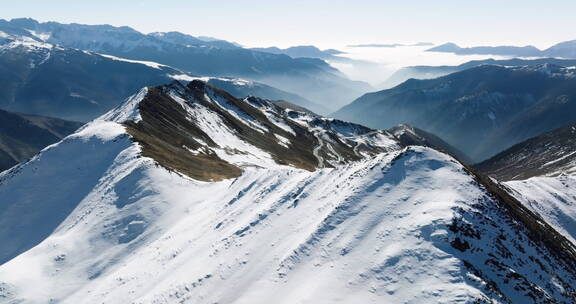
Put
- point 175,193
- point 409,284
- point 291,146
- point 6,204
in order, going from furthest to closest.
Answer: point 291,146 < point 6,204 < point 175,193 < point 409,284

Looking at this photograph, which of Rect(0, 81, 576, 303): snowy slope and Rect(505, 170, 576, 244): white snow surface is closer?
Rect(0, 81, 576, 303): snowy slope

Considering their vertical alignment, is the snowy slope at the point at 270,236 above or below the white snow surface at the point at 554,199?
above

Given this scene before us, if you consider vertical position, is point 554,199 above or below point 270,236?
below

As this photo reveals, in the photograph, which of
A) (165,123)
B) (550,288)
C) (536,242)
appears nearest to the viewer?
(550,288)

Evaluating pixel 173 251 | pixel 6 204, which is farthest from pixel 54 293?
pixel 6 204

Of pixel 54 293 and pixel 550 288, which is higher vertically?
pixel 550 288

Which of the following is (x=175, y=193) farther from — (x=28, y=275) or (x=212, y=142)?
(x=212, y=142)

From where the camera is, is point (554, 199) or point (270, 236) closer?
point (270, 236)

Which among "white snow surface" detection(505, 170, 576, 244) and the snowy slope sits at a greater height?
the snowy slope
